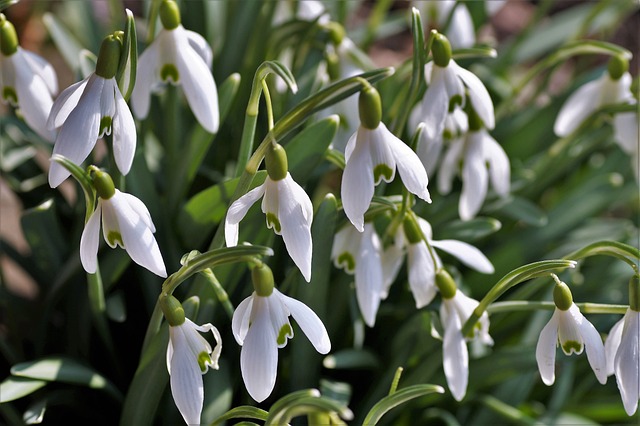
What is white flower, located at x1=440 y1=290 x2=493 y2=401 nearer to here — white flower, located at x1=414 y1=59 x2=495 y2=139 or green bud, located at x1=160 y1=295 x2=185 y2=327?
white flower, located at x1=414 y1=59 x2=495 y2=139

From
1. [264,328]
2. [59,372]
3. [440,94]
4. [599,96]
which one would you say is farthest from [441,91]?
[59,372]

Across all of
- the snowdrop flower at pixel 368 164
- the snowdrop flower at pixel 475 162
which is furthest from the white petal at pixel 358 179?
the snowdrop flower at pixel 475 162

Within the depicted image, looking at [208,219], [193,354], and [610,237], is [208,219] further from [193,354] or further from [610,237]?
[610,237]

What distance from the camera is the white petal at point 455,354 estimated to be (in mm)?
1138

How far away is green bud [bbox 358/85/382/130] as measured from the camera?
2.93ft

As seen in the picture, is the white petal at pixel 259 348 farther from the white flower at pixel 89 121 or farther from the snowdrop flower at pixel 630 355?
the snowdrop flower at pixel 630 355

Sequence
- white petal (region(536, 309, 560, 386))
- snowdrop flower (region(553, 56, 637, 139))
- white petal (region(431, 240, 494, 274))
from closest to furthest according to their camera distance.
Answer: white petal (region(536, 309, 560, 386)) < white petal (region(431, 240, 494, 274)) < snowdrop flower (region(553, 56, 637, 139))

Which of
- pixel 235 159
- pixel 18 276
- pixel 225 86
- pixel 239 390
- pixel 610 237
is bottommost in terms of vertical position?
pixel 18 276

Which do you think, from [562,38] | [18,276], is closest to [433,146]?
[562,38]

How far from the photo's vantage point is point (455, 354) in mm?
1140

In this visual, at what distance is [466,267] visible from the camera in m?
1.65

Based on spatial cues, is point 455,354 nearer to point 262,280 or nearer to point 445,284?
point 445,284

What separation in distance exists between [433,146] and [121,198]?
54 cm

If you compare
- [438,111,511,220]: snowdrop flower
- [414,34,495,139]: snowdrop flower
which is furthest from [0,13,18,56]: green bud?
[438,111,511,220]: snowdrop flower
